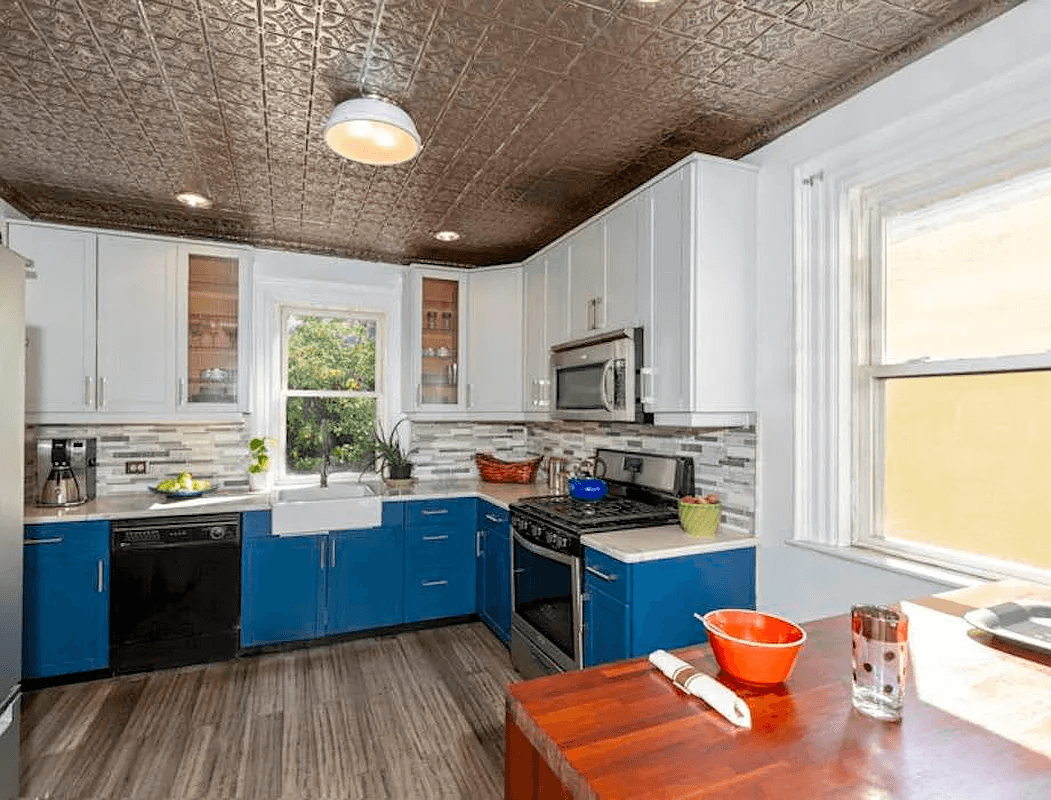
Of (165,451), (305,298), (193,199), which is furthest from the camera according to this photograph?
(305,298)

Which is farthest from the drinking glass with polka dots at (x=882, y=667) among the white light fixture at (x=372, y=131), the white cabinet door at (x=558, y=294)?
the white cabinet door at (x=558, y=294)

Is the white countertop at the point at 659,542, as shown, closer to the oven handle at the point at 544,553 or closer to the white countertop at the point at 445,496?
the white countertop at the point at 445,496

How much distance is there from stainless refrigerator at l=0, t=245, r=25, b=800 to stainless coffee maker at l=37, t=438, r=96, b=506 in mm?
1407

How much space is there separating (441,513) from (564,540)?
4.22 ft

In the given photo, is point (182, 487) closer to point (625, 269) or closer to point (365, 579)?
point (365, 579)

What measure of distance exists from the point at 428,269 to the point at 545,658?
258 centimetres

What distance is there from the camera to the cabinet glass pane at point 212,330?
130 inches

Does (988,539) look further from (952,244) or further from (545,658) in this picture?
(545,658)

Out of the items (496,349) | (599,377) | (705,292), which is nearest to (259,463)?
(496,349)

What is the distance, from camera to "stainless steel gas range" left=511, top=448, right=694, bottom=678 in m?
2.47

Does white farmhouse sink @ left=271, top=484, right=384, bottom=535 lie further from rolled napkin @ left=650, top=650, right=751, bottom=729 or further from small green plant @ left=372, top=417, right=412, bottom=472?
rolled napkin @ left=650, top=650, right=751, bottom=729

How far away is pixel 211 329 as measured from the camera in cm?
336

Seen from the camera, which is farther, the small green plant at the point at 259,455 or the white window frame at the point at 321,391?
the white window frame at the point at 321,391

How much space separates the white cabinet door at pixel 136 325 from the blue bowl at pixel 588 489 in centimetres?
236
